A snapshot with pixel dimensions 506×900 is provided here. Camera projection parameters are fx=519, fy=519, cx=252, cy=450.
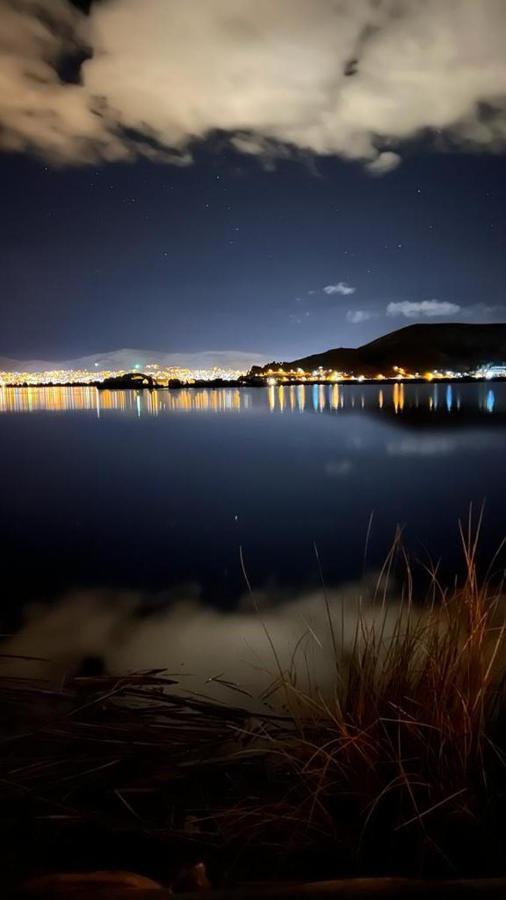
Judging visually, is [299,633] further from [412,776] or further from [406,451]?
[406,451]

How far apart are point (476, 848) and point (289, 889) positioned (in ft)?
3.95

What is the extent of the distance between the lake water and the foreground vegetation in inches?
118

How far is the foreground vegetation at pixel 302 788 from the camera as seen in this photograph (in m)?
2.10

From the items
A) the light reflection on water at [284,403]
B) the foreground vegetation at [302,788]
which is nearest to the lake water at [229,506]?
the foreground vegetation at [302,788]

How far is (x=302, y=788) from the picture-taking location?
8.36 feet

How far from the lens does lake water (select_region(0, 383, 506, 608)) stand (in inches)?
268

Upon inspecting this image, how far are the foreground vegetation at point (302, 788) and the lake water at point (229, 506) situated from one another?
3.00m

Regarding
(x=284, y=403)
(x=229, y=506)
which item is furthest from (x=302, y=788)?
(x=284, y=403)

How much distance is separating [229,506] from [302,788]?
784cm

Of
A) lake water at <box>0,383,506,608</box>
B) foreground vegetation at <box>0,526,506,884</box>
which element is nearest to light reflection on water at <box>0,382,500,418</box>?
lake water at <box>0,383,506,608</box>

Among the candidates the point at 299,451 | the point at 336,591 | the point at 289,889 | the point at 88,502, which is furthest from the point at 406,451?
the point at 289,889

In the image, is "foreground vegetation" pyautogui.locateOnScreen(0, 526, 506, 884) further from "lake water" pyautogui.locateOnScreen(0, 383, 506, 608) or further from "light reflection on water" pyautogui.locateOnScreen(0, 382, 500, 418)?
"light reflection on water" pyautogui.locateOnScreen(0, 382, 500, 418)

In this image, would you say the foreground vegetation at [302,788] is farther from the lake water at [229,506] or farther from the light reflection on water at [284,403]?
the light reflection on water at [284,403]

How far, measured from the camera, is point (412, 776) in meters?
2.26
